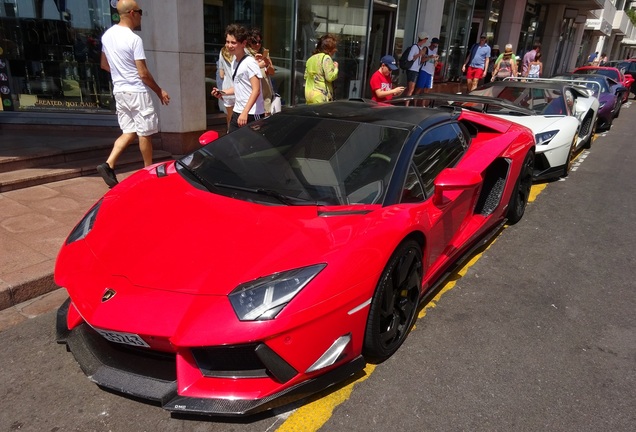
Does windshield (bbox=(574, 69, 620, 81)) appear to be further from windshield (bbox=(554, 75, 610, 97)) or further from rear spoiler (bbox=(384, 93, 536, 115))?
rear spoiler (bbox=(384, 93, 536, 115))

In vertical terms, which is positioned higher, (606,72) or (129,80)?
(606,72)

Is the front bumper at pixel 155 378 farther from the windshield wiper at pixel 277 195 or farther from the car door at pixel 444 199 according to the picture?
the car door at pixel 444 199

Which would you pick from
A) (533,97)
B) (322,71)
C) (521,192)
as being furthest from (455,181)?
(533,97)

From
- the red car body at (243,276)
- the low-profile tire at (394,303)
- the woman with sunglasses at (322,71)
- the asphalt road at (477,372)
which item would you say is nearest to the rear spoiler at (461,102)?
the woman with sunglasses at (322,71)

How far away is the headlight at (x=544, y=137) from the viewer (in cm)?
585

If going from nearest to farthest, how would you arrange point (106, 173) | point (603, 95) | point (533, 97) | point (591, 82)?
point (106, 173) → point (533, 97) → point (591, 82) → point (603, 95)

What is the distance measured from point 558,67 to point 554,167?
29.8 metres

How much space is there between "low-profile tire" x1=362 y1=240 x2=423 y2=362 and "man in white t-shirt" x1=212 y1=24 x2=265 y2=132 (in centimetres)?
297

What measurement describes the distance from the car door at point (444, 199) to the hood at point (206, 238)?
603mm

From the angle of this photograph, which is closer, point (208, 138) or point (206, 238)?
point (206, 238)

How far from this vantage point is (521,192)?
492 centimetres

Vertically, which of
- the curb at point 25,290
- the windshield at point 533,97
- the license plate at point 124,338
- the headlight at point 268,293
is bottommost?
the curb at point 25,290

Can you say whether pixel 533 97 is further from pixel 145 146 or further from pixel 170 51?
pixel 145 146

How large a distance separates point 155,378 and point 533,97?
7016 mm
